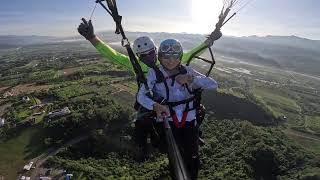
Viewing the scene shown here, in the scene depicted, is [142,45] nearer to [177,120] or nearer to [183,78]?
[183,78]

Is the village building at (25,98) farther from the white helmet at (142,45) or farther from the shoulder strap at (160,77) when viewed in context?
the shoulder strap at (160,77)

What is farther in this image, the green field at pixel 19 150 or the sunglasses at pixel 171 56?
the green field at pixel 19 150

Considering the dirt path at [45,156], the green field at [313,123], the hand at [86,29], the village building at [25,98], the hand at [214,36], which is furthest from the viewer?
the green field at [313,123]

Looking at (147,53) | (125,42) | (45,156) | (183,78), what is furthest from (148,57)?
(45,156)

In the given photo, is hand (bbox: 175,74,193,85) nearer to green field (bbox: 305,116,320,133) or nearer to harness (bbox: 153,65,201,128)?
harness (bbox: 153,65,201,128)

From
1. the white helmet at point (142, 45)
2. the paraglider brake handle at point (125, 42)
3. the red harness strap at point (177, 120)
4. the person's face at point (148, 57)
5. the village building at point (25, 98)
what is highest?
the paraglider brake handle at point (125, 42)

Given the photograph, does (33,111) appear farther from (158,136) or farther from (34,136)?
(158,136)

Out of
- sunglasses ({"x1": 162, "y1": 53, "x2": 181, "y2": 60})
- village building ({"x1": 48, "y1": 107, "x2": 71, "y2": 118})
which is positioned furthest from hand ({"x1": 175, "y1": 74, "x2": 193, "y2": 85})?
village building ({"x1": 48, "y1": 107, "x2": 71, "y2": 118})

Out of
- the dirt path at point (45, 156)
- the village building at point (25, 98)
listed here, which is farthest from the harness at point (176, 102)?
the village building at point (25, 98)

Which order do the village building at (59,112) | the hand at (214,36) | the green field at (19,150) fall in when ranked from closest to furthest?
1. the hand at (214,36)
2. the green field at (19,150)
3. the village building at (59,112)
